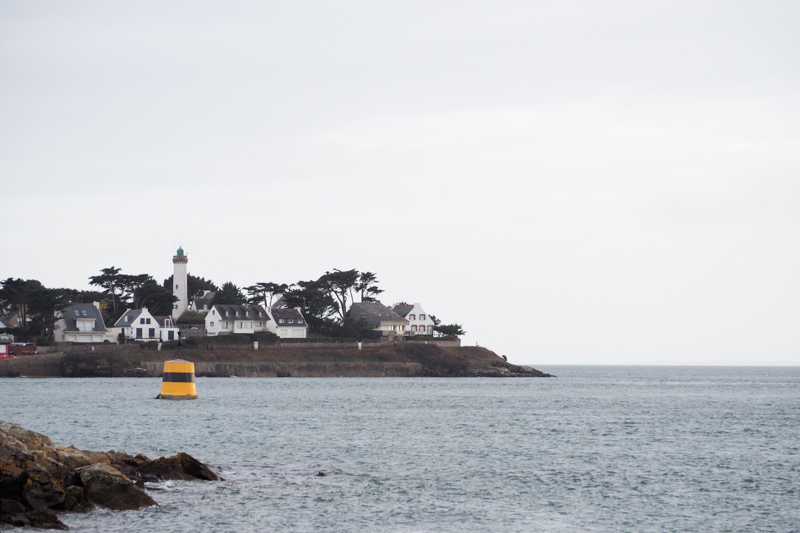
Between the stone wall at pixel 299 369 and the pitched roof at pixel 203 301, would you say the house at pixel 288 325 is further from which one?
the pitched roof at pixel 203 301

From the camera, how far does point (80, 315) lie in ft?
402

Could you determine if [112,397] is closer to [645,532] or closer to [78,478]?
[78,478]

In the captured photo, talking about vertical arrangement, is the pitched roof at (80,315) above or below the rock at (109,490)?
above

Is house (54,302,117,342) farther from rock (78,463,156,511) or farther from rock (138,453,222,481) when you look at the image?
rock (78,463,156,511)

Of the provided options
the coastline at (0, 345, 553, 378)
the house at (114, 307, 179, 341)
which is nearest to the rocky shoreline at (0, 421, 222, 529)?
the coastline at (0, 345, 553, 378)

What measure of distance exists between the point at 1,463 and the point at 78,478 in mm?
2583

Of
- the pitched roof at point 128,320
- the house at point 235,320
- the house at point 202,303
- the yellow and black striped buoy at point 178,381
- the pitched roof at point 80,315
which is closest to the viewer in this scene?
the yellow and black striped buoy at point 178,381

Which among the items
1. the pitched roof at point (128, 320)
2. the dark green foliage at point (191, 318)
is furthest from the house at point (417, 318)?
the pitched roof at point (128, 320)

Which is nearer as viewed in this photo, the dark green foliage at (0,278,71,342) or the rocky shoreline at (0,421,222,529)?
the rocky shoreline at (0,421,222,529)

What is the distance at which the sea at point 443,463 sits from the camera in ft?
76.9

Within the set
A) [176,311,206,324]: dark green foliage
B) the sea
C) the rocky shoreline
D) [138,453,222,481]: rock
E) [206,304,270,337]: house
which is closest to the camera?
the rocky shoreline

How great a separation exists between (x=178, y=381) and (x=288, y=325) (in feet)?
248

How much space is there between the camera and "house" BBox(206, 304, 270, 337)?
429ft

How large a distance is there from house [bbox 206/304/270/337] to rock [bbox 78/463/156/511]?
105 m
